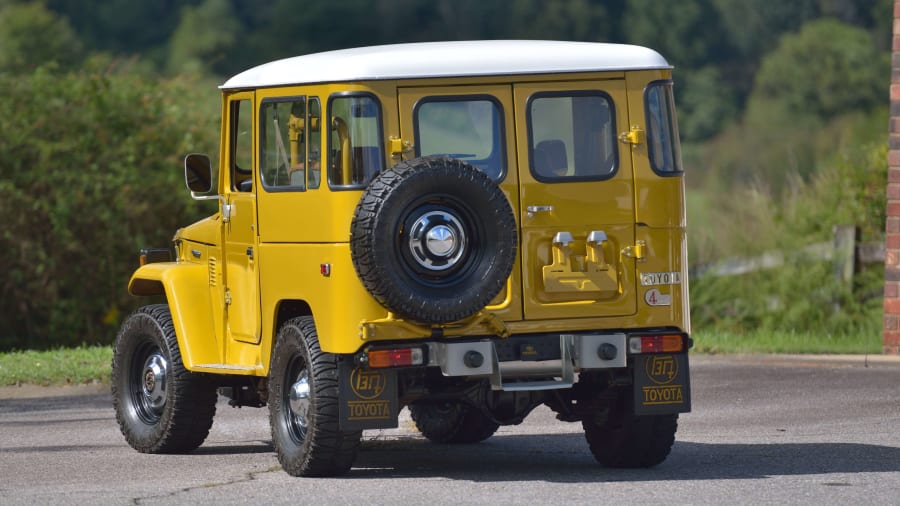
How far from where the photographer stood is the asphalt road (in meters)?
9.19

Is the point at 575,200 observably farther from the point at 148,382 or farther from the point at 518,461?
the point at 148,382

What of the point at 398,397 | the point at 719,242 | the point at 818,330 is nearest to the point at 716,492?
the point at 398,397

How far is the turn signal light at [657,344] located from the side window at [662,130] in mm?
918

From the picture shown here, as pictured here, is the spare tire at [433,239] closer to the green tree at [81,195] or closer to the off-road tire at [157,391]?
the off-road tire at [157,391]

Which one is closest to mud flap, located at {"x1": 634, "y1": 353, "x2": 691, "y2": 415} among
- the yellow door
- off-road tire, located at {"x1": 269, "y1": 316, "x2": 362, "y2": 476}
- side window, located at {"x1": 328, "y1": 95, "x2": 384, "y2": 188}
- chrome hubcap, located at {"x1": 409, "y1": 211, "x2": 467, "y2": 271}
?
chrome hubcap, located at {"x1": 409, "y1": 211, "x2": 467, "y2": 271}

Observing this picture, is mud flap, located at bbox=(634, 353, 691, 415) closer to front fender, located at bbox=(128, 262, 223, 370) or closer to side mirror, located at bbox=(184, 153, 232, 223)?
front fender, located at bbox=(128, 262, 223, 370)

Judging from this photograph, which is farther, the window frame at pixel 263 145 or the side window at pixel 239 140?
the side window at pixel 239 140

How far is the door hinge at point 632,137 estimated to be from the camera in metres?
9.83

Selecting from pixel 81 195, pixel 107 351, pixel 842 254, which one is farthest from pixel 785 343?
pixel 81 195

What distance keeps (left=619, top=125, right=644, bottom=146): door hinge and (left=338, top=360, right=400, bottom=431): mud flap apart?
1823mm

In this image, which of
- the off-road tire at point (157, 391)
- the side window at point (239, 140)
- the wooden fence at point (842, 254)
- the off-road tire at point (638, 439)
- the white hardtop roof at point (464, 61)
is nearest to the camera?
the white hardtop roof at point (464, 61)

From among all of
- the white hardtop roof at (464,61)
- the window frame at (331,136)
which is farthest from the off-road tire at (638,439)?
the window frame at (331,136)

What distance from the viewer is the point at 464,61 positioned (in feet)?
31.6

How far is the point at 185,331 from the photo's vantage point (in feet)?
36.4
